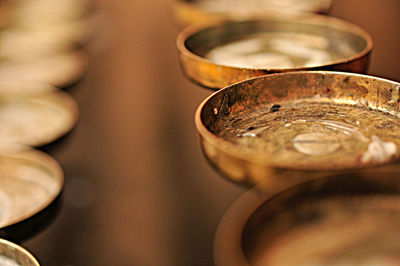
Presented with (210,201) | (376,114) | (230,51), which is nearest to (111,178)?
(210,201)

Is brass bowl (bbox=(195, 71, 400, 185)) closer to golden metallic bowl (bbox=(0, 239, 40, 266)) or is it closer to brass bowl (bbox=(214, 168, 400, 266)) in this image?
brass bowl (bbox=(214, 168, 400, 266))

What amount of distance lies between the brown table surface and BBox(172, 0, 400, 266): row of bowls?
3.22ft

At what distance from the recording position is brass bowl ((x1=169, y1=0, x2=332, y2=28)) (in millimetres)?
1512

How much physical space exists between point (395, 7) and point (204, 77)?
7.35 feet

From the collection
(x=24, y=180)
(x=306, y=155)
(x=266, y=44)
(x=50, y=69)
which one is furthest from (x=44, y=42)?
(x=306, y=155)

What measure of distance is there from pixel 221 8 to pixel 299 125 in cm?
105

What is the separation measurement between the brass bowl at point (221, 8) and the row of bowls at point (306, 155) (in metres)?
0.50

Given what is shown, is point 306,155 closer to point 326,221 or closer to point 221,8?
point 326,221

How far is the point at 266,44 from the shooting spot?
3.77 feet

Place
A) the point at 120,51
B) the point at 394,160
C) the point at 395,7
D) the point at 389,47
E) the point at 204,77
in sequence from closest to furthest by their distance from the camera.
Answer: the point at 394,160 → the point at 204,77 → the point at 389,47 → the point at 395,7 → the point at 120,51

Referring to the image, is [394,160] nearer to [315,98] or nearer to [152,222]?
[315,98]

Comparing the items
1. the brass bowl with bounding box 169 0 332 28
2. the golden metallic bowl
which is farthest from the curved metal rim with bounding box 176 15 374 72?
the golden metallic bowl

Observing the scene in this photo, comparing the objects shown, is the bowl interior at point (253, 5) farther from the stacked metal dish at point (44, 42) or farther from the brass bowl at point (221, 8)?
the stacked metal dish at point (44, 42)

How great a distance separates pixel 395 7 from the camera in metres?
2.76
